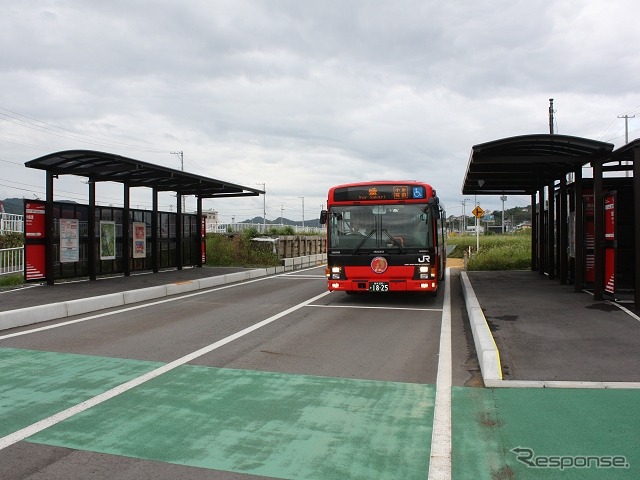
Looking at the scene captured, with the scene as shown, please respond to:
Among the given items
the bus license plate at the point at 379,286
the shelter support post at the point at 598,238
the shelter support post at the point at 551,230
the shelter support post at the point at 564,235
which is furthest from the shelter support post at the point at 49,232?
the shelter support post at the point at 551,230

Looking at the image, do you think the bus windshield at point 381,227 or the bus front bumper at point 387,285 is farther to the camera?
the bus windshield at point 381,227

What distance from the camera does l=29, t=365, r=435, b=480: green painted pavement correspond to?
157 inches

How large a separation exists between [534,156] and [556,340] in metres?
6.48

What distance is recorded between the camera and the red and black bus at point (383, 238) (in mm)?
12250

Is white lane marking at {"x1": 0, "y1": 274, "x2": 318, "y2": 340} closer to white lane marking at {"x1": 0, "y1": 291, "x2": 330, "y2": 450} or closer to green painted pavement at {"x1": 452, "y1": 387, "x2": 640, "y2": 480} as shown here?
white lane marking at {"x1": 0, "y1": 291, "x2": 330, "y2": 450}

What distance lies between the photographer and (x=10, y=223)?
2380 cm

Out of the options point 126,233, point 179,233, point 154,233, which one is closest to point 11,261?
point 126,233

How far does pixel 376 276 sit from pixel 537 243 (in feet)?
36.0

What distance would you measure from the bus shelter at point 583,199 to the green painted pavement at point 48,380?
8.67 metres

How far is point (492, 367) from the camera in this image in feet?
20.2

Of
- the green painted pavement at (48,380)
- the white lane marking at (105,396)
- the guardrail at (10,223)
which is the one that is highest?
the guardrail at (10,223)

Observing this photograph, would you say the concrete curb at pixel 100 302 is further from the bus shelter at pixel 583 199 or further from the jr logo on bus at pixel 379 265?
the bus shelter at pixel 583 199

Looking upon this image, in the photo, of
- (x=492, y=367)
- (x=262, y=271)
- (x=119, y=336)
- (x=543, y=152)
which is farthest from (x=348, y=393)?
(x=262, y=271)

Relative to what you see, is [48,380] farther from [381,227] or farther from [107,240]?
[107,240]
